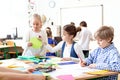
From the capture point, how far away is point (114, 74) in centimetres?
257

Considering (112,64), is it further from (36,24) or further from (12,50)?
(12,50)

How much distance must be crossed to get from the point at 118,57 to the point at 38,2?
7.19 metres

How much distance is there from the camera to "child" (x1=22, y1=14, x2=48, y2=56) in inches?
151

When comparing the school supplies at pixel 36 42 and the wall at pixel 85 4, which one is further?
the wall at pixel 85 4

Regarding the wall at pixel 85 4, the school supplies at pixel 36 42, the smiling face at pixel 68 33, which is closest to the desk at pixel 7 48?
the wall at pixel 85 4

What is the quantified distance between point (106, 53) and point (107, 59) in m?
0.07

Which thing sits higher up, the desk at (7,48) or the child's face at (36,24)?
the child's face at (36,24)

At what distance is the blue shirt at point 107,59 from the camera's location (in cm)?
263

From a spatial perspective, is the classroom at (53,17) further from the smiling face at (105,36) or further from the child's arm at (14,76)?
the child's arm at (14,76)

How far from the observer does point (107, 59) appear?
279 centimetres

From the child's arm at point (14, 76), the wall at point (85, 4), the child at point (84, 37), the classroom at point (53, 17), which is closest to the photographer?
the child's arm at point (14, 76)

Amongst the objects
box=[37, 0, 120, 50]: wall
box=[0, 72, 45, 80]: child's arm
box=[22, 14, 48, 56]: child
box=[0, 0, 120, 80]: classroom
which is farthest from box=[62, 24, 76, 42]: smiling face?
box=[37, 0, 120, 50]: wall

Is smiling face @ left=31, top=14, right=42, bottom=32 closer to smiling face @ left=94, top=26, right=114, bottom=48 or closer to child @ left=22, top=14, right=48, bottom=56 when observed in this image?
child @ left=22, top=14, right=48, bottom=56

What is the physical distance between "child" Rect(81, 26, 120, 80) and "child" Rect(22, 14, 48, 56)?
1.16 m
